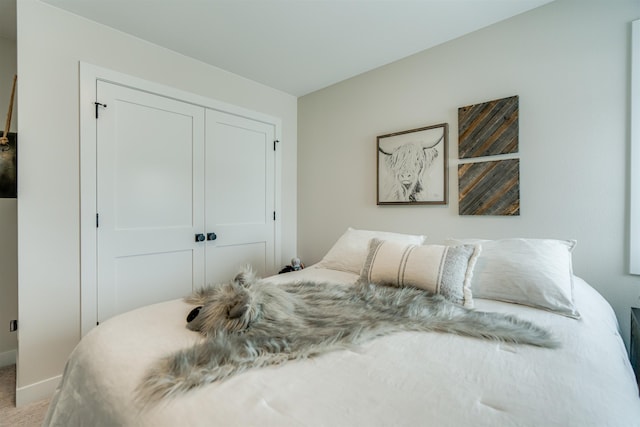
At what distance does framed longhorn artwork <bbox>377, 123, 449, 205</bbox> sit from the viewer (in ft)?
7.69

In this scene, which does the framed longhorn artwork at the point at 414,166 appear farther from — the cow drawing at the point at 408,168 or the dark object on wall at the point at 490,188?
the dark object on wall at the point at 490,188

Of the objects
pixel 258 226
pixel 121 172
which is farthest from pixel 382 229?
pixel 121 172

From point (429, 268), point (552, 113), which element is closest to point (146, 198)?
point (429, 268)

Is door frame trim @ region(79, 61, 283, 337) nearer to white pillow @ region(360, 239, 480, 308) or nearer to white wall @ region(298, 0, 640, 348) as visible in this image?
white pillow @ region(360, 239, 480, 308)

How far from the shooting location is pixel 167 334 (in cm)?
110

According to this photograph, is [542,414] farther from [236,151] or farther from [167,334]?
[236,151]

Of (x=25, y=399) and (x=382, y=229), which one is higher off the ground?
(x=382, y=229)

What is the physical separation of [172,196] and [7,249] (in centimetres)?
121

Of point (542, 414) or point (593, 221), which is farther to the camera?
point (593, 221)

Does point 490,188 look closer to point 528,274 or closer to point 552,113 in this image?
point 552,113

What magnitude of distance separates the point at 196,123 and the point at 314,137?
48.2 inches

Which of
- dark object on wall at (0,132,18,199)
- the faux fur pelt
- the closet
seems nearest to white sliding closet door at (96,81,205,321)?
the closet

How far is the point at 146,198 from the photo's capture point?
235 centimetres

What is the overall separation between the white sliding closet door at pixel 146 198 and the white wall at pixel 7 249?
2.54 ft
